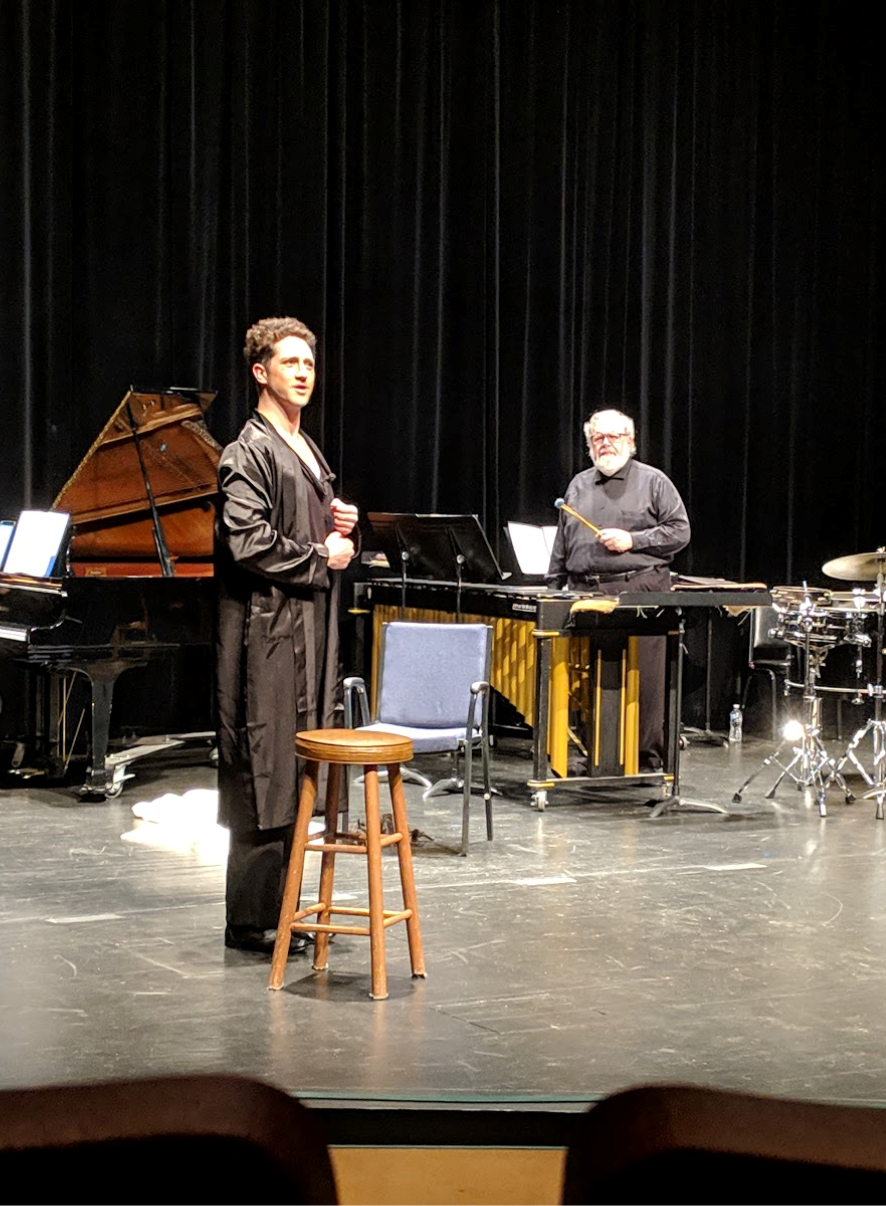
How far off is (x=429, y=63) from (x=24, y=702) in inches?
164

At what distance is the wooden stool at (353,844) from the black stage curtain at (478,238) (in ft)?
13.8

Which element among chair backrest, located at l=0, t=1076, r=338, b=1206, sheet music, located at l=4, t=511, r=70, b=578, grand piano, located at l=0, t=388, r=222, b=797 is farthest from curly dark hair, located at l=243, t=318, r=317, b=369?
chair backrest, located at l=0, t=1076, r=338, b=1206

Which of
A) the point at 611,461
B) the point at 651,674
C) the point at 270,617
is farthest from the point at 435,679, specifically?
the point at 270,617

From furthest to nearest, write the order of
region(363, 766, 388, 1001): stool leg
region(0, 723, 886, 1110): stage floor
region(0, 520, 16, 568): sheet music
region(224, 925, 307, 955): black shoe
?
region(0, 520, 16, 568): sheet music < region(224, 925, 307, 955): black shoe < region(363, 766, 388, 1001): stool leg < region(0, 723, 886, 1110): stage floor

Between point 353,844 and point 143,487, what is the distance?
3450 millimetres

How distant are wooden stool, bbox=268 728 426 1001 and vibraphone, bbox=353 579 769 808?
254 cm

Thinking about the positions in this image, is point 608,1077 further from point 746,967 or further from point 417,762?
point 417,762

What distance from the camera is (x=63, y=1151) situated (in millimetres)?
795

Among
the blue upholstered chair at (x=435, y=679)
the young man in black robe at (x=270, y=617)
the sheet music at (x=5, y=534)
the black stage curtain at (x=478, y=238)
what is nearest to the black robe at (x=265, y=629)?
the young man in black robe at (x=270, y=617)

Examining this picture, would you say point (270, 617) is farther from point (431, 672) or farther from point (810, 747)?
point (810, 747)

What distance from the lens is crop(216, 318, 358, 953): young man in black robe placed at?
388cm

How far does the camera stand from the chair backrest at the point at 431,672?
577 centimetres

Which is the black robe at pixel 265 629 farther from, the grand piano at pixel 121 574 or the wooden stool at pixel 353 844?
the grand piano at pixel 121 574

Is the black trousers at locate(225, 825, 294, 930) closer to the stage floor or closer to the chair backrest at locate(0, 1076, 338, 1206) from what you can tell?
the stage floor
